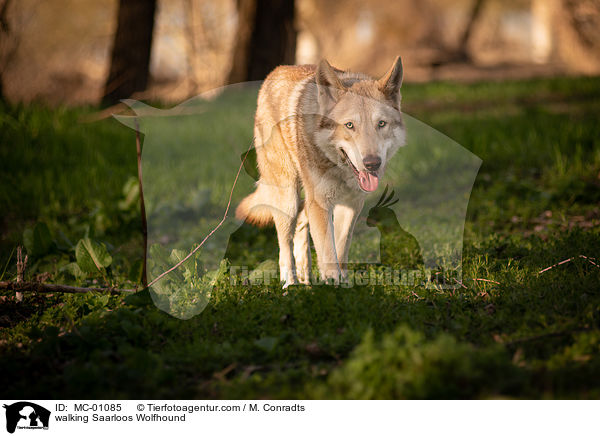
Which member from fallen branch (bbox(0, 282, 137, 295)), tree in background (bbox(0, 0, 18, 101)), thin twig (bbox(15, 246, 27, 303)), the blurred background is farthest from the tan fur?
tree in background (bbox(0, 0, 18, 101))

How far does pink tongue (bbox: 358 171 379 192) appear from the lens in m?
3.53

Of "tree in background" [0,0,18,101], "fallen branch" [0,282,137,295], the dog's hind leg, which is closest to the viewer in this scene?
"fallen branch" [0,282,137,295]

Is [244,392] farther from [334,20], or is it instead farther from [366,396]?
[334,20]

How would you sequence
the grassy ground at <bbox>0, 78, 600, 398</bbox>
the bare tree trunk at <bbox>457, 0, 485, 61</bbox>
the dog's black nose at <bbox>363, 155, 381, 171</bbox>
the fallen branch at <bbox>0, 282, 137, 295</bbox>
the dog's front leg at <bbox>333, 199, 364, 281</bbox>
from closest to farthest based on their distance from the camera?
the grassy ground at <bbox>0, 78, 600, 398</bbox> → the dog's black nose at <bbox>363, 155, 381, 171</bbox> → the fallen branch at <bbox>0, 282, 137, 295</bbox> → the dog's front leg at <bbox>333, 199, 364, 281</bbox> → the bare tree trunk at <bbox>457, 0, 485, 61</bbox>

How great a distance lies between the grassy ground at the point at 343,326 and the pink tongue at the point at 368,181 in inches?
29.1

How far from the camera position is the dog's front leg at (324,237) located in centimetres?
405

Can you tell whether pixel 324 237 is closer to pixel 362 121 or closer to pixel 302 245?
pixel 302 245

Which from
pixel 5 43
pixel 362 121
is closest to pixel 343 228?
pixel 362 121

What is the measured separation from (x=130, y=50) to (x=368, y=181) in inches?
355

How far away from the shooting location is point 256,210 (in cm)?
471

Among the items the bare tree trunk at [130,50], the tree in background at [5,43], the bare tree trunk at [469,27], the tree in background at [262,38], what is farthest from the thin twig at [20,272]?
the bare tree trunk at [469,27]
